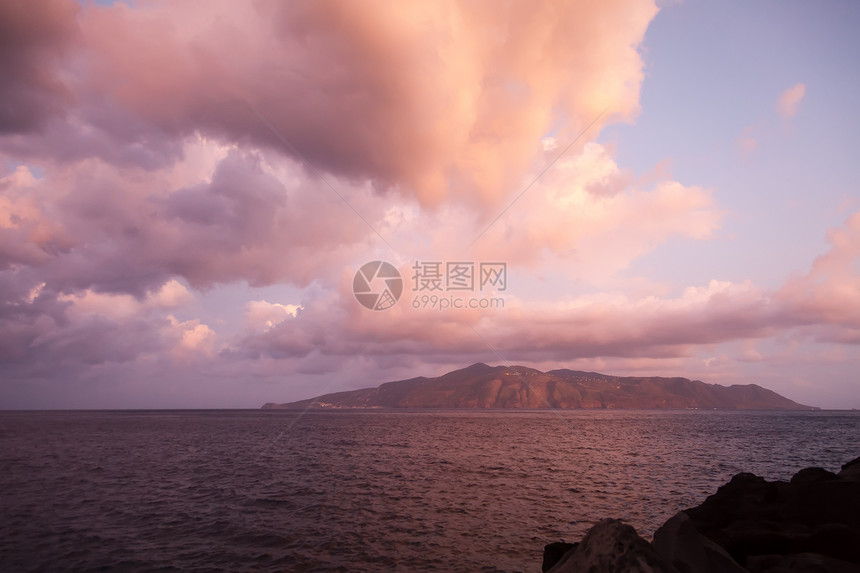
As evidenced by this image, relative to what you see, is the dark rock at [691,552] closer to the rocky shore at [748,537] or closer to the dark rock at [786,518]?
the rocky shore at [748,537]

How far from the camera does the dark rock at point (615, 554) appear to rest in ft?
29.0

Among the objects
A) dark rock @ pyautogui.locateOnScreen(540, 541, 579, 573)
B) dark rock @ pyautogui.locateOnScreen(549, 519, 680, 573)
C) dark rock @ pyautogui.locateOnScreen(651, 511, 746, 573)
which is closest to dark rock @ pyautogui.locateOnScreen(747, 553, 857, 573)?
dark rock @ pyautogui.locateOnScreen(651, 511, 746, 573)

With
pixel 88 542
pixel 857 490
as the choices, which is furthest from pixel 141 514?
pixel 857 490

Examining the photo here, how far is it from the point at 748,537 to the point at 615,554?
920 centimetres

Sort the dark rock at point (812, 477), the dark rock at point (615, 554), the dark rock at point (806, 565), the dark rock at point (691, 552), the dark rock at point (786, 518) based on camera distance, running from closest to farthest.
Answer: the dark rock at point (615, 554) → the dark rock at point (691, 552) → the dark rock at point (806, 565) → the dark rock at point (786, 518) → the dark rock at point (812, 477)

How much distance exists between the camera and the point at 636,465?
45250 mm

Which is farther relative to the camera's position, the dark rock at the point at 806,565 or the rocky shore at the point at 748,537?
the dark rock at the point at 806,565

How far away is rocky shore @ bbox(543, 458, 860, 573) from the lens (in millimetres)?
9523

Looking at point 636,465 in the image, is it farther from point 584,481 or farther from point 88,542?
point 88,542

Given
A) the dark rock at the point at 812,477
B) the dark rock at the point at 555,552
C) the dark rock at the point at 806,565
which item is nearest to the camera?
the dark rock at the point at 806,565

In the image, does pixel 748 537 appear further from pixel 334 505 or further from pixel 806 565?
pixel 334 505

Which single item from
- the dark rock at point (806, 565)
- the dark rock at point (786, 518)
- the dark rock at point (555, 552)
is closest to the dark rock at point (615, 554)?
the dark rock at point (555, 552)

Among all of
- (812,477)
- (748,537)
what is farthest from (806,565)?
(812,477)

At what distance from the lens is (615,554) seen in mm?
9242
